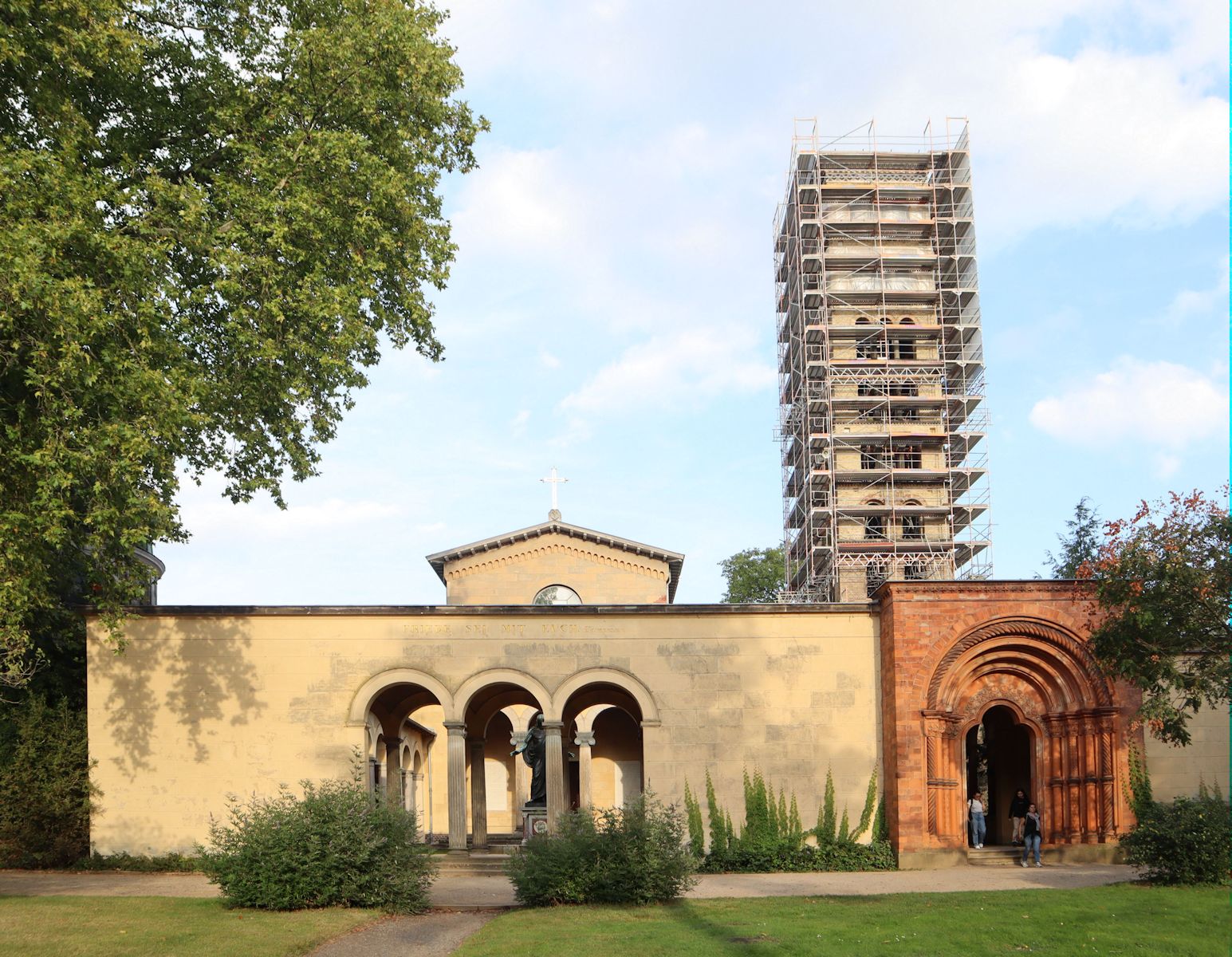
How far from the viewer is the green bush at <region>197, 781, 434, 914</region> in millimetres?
17188

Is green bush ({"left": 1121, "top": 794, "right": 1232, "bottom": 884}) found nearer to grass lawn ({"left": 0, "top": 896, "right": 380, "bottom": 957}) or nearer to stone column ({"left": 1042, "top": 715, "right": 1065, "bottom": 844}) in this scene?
stone column ({"left": 1042, "top": 715, "right": 1065, "bottom": 844})

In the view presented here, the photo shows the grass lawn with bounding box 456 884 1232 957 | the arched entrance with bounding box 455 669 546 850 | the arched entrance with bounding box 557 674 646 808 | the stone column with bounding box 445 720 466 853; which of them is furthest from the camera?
the arched entrance with bounding box 557 674 646 808

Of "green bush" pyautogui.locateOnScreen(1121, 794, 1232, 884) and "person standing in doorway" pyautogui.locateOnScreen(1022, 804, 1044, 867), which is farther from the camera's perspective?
"person standing in doorway" pyautogui.locateOnScreen(1022, 804, 1044, 867)

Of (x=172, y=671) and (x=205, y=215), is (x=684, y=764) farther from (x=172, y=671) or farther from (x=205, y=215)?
(x=205, y=215)

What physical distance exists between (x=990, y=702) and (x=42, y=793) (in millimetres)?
19356

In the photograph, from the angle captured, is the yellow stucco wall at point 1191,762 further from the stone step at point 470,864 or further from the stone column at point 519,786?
the stone column at point 519,786

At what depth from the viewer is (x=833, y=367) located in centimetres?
5106

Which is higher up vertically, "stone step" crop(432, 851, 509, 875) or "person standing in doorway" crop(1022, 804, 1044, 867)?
"person standing in doorway" crop(1022, 804, 1044, 867)

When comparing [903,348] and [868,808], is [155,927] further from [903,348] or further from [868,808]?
[903,348]

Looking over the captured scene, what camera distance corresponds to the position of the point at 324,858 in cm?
1744

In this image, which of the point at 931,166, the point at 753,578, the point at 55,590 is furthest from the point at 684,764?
the point at 753,578

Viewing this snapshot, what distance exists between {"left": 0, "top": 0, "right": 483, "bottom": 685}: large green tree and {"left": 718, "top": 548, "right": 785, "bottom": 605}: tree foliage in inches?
2014

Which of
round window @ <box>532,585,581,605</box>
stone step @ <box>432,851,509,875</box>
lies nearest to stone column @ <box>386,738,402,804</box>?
stone step @ <box>432,851,509,875</box>

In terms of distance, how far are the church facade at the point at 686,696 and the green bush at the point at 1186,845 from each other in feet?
17.6
